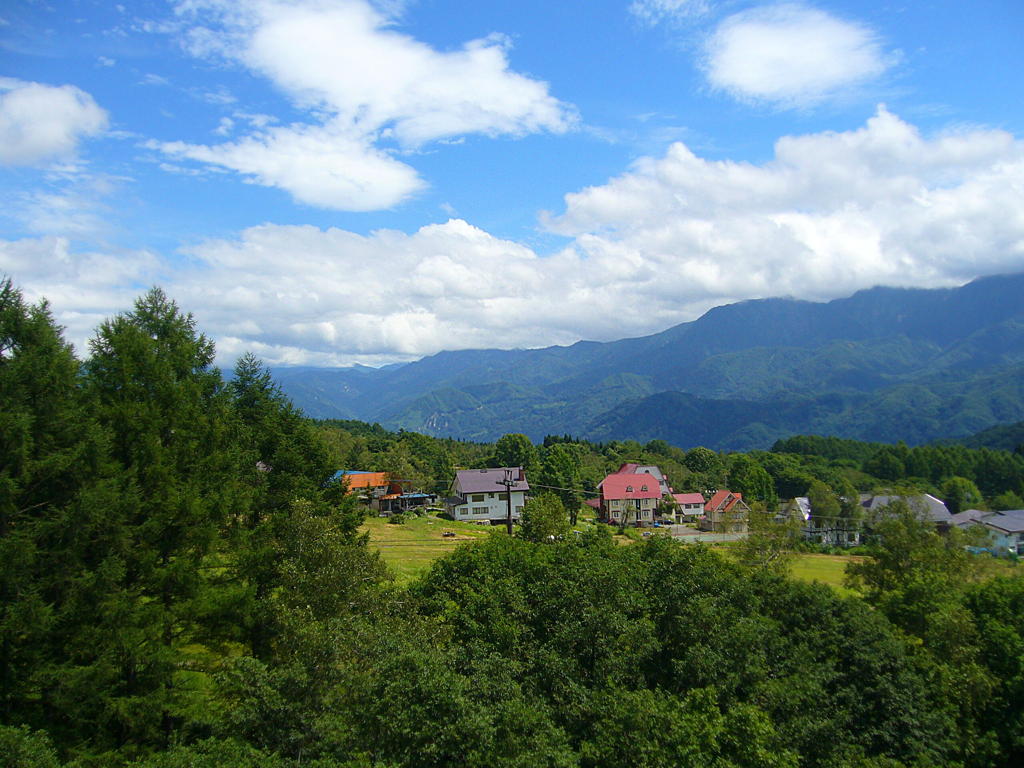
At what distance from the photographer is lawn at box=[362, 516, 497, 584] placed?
4209 centimetres

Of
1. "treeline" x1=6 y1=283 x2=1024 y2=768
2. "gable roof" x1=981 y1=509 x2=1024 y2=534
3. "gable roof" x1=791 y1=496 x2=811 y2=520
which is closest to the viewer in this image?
"treeline" x1=6 y1=283 x2=1024 y2=768

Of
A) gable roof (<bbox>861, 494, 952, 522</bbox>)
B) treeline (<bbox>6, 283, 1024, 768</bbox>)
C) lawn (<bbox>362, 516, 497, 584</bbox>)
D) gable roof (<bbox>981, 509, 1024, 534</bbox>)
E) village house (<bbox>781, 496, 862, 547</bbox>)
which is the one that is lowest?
village house (<bbox>781, 496, 862, 547</bbox>)

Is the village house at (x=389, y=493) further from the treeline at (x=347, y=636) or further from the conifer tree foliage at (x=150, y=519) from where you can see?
the conifer tree foliage at (x=150, y=519)

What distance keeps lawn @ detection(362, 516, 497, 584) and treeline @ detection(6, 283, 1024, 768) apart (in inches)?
529

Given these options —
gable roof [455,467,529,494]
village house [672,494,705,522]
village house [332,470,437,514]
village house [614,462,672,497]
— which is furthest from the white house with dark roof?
village house [672,494,705,522]

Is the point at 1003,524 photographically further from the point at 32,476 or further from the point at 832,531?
the point at 32,476

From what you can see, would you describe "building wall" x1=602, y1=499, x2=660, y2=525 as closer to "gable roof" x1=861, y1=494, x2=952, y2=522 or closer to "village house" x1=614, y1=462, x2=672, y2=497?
"village house" x1=614, y1=462, x2=672, y2=497

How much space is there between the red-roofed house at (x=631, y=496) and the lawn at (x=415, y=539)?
26.5m

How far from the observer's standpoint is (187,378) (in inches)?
820

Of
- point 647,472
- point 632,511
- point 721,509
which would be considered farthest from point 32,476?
point 647,472

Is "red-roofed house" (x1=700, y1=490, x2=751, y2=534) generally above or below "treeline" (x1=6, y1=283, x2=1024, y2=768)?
below

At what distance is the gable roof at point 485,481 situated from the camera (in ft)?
266

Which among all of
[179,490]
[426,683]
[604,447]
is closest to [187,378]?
[179,490]

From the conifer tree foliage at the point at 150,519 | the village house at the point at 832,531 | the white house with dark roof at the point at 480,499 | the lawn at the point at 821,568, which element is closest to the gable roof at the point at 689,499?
the village house at the point at 832,531
